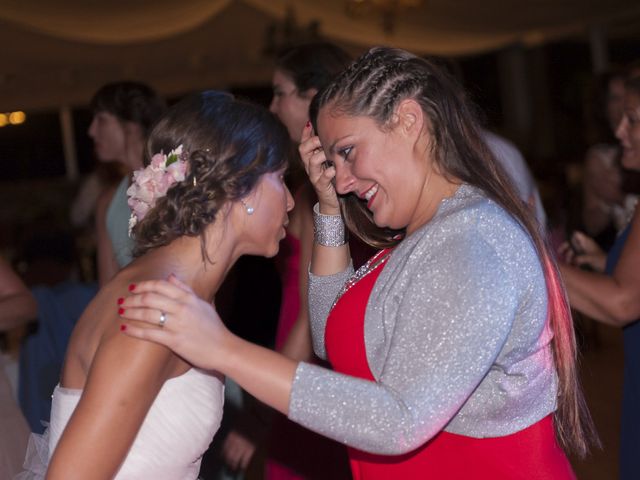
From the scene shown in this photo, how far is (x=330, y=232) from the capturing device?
2.05 m

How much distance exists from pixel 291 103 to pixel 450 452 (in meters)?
1.52

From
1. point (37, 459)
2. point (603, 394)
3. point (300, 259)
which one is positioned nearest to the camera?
point (37, 459)

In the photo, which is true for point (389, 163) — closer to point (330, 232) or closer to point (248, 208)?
point (248, 208)

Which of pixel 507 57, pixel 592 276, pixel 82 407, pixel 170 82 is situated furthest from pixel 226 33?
pixel 82 407

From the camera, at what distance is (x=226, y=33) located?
30.9 ft

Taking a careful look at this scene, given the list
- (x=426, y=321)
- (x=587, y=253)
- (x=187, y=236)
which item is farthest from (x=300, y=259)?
(x=426, y=321)

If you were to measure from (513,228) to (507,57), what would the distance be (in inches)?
458

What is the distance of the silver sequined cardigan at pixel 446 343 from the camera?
4.46 ft

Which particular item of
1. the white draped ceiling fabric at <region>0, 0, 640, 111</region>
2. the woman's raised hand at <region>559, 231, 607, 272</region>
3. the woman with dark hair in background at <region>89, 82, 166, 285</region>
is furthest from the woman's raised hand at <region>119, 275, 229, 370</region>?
the white draped ceiling fabric at <region>0, 0, 640, 111</region>

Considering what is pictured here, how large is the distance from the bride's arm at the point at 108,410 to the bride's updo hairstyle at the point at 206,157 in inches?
10.9

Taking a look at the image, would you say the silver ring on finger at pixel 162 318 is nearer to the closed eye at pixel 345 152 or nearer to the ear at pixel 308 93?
the closed eye at pixel 345 152

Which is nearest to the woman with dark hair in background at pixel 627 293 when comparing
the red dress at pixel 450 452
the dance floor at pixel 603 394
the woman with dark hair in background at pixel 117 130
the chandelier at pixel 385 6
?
the dance floor at pixel 603 394

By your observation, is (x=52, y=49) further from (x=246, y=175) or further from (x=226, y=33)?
(x=246, y=175)

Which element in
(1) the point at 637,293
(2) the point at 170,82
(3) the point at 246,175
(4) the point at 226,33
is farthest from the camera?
(2) the point at 170,82
